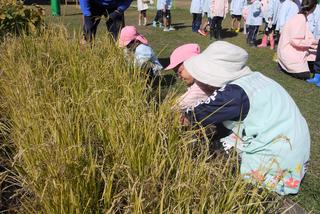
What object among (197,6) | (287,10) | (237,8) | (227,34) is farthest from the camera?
(237,8)

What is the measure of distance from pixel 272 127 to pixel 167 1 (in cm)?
969

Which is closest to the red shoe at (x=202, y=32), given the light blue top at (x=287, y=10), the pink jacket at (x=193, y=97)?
the light blue top at (x=287, y=10)

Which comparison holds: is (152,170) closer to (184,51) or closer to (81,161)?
(81,161)

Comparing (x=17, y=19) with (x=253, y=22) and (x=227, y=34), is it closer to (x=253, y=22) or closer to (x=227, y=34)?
(x=253, y=22)

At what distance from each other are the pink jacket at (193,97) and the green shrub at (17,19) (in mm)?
2952

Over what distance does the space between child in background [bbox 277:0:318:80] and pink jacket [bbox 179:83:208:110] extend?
403 cm

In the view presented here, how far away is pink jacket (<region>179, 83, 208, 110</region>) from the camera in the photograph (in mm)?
2586

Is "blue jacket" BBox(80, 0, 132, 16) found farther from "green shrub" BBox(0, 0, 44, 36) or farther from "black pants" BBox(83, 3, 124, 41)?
"green shrub" BBox(0, 0, 44, 36)

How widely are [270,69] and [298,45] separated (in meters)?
0.67

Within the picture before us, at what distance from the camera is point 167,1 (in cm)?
1123

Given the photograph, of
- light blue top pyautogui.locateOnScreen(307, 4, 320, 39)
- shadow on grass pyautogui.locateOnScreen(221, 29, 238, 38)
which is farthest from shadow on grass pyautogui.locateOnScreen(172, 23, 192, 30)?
light blue top pyautogui.locateOnScreen(307, 4, 320, 39)

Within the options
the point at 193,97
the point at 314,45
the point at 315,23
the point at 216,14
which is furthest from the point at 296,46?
the point at 193,97

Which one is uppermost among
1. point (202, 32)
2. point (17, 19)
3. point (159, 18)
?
point (17, 19)

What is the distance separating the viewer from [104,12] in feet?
18.0
